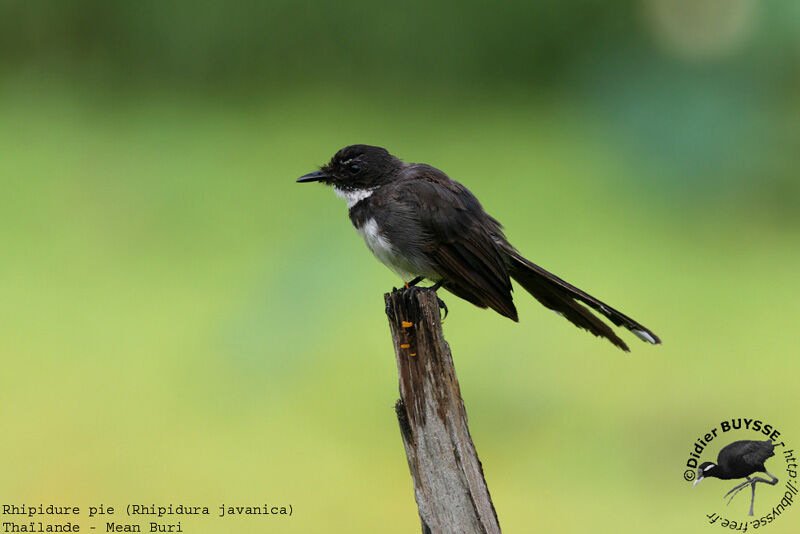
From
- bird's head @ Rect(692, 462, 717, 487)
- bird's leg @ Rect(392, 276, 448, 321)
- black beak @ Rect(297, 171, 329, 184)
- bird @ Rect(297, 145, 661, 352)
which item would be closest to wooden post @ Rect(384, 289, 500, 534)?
bird's leg @ Rect(392, 276, 448, 321)

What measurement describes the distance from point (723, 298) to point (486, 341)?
2.17 meters

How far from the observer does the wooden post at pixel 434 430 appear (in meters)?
2.89

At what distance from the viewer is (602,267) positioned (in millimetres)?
8344

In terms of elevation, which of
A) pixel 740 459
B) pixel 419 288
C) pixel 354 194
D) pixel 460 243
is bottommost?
pixel 740 459

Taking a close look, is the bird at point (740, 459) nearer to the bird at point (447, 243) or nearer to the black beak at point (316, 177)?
the bird at point (447, 243)

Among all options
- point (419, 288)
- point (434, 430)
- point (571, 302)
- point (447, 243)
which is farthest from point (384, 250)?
point (434, 430)

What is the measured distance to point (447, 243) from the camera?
367 centimetres

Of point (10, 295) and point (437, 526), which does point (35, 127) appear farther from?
point (437, 526)

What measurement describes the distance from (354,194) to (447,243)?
51 cm

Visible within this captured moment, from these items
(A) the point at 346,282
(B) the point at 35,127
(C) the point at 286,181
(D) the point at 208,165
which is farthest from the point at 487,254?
(B) the point at 35,127

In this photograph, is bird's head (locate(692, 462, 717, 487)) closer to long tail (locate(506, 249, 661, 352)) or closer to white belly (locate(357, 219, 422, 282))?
long tail (locate(506, 249, 661, 352))

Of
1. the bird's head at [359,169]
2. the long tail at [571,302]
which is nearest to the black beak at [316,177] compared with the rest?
the bird's head at [359,169]

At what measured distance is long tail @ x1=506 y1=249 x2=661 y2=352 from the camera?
11.4 ft

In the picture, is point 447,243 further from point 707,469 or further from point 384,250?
point 707,469
